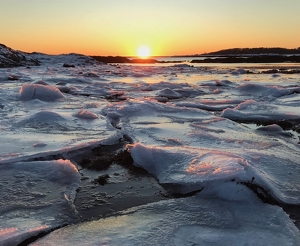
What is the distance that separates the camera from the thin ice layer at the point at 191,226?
177 cm

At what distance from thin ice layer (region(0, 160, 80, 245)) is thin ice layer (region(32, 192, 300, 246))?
14cm

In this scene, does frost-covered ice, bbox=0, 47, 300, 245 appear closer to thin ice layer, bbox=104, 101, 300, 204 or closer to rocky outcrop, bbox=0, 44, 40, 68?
thin ice layer, bbox=104, 101, 300, 204

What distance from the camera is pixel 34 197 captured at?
7.59 feet

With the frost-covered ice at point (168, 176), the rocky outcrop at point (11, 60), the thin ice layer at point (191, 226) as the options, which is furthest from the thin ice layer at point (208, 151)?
the rocky outcrop at point (11, 60)

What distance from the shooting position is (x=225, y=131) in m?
4.42

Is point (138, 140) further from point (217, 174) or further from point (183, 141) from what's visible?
point (217, 174)

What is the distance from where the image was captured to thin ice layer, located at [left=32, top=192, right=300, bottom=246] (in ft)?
5.81

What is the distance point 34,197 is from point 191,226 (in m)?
1.23

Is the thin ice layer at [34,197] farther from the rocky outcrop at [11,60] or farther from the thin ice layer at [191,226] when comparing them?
the rocky outcrop at [11,60]

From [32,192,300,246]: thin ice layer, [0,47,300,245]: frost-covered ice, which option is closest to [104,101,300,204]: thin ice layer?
[0,47,300,245]: frost-covered ice

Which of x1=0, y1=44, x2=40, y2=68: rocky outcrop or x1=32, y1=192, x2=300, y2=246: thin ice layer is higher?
x1=0, y1=44, x2=40, y2=68: rocky outcrop

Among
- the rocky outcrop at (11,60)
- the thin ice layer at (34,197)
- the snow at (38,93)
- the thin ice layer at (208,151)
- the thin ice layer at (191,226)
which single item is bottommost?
the thin ice layer at (191,226)

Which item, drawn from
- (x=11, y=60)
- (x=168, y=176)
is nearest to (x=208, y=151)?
(x=168, y=176)

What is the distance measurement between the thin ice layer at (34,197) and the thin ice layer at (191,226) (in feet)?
0.47
